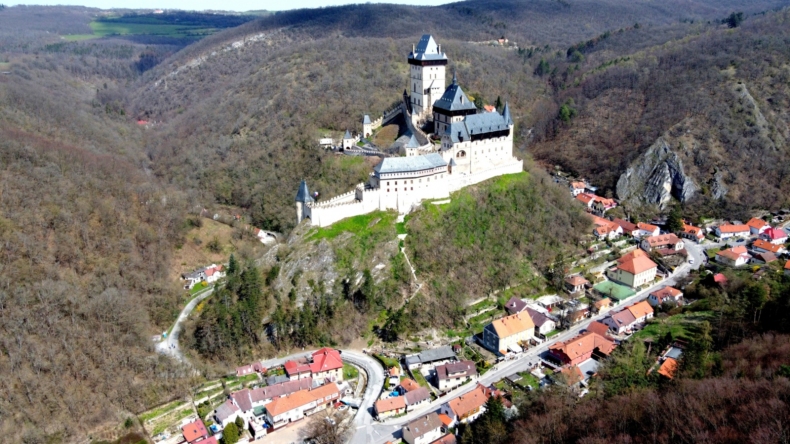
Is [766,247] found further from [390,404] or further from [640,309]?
[390,404]

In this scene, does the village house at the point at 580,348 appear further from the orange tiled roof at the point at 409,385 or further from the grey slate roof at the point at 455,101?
the grey slate roof at the point at 455,101

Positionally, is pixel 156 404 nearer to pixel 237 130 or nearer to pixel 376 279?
pixel 376 279

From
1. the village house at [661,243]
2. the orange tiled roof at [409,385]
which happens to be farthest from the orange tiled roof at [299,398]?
the village house at [661,243]

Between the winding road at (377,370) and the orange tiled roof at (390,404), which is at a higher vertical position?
the orange tiled roof at (390,404)

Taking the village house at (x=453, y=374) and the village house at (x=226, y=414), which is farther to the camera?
the village house at (x=453, y=374)

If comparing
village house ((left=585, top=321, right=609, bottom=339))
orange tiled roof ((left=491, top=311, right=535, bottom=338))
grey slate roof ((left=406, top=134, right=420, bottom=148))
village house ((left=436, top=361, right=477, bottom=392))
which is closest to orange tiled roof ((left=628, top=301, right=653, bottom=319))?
village house ((left=585, top=321, right=609, bottom=339))

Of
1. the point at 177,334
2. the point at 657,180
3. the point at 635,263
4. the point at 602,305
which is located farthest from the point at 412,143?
the point at 657,180

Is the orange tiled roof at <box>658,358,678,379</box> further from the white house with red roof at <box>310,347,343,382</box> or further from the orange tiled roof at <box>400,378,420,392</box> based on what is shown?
the white house with red roof at <box>310,347,343,382</box>
